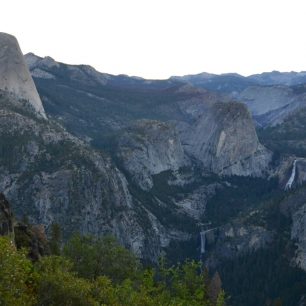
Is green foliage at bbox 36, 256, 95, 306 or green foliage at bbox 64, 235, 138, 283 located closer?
green foliage at bbox 36, 256, 95, 306

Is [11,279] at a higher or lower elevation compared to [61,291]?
higher

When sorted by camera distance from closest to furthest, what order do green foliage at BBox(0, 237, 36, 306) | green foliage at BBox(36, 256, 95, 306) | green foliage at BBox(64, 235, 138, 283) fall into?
green foliage at BBox(0, 237, 36, 306) → green foliage at BBox(36, 256, 95, 306) → green foliage at BBox(64, 235, 138, 283)

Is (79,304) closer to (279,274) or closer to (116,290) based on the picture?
(116,290)

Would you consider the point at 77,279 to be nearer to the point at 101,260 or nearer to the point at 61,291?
the point at 61,291

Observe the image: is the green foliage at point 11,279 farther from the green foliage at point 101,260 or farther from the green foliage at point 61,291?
the green foliage at point 101,260

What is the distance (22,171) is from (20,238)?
4549 inches

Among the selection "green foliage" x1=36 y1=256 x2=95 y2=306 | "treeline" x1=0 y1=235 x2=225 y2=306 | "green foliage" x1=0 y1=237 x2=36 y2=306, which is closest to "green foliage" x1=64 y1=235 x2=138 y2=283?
"treeline" x1=0 y1=235 x2=225 y2=306

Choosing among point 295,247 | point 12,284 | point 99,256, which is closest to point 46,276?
point 12,284

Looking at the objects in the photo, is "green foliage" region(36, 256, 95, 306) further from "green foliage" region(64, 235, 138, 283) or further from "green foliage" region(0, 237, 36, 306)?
"green foliage" region(64, 235, 138, 283)

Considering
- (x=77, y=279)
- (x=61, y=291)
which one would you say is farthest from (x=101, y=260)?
(x=61, y=291)

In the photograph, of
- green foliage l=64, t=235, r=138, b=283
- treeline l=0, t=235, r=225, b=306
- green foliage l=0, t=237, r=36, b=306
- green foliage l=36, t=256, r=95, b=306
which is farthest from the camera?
green foliage l=64, t=235, r=138, b=283

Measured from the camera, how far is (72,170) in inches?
7431

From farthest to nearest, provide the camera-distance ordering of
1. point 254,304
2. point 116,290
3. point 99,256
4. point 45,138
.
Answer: point 45,138
point 254,304
point 99,256
point 116,290

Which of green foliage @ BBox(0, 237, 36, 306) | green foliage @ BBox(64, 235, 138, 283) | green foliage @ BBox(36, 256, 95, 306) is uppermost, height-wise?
green foliage @ BBox(0, 237, 36, 306)
